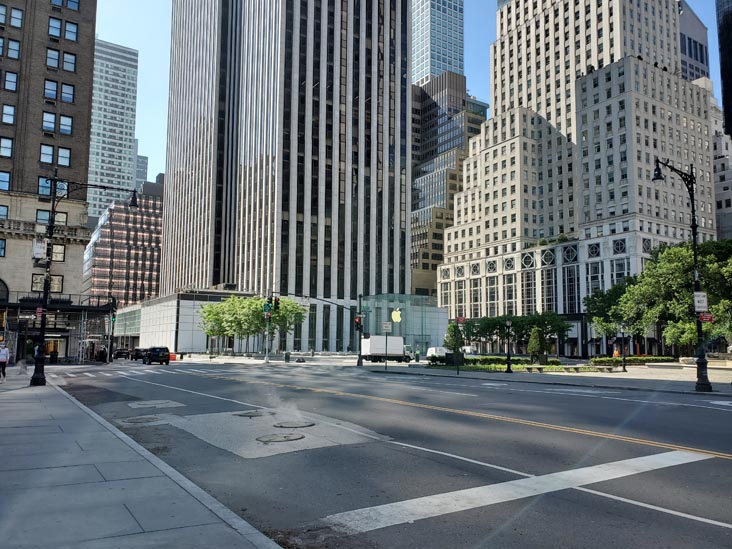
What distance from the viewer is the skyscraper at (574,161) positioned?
104 metres

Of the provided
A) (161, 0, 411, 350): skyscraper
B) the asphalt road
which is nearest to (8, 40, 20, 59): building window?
(161, 0, 411, 350): skyscraper

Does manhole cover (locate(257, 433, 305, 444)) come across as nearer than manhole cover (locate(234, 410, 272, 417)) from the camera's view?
Yes

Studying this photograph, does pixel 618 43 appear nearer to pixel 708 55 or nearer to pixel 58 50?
pixel 708 55

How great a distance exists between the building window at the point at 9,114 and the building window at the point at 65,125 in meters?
4.19

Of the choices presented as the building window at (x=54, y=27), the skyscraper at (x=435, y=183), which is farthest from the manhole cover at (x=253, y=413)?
the skyscraper at (x=435, y=183)

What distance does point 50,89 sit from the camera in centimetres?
Result: 5928

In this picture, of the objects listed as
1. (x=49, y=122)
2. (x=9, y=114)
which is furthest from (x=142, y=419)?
(x=9, y=114)

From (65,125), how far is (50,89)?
12.7ft

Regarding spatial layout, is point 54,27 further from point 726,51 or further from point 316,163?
point 726,51

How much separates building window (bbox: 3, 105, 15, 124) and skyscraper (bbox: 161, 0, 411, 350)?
44482 millimetres

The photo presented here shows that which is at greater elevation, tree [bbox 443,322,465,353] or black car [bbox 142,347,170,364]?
tree [bbox 443,322,465,353]

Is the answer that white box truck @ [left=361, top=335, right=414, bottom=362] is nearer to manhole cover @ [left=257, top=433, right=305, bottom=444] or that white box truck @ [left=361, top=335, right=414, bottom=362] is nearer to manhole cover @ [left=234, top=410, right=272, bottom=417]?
manhole cover @ [left=234, top=410, right=272, bottom=417]

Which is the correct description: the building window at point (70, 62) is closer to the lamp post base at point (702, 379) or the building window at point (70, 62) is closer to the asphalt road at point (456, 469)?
the asphalt road at point (456, 469)

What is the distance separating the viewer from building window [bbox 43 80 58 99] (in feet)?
193
